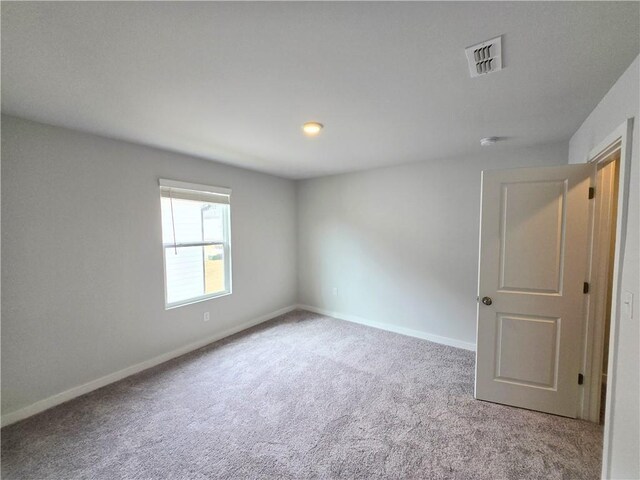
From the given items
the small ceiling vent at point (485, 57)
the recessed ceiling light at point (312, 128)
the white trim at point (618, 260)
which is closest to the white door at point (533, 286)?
the white trim at point (618, 260)

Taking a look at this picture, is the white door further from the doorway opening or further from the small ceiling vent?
the small ceiling vent

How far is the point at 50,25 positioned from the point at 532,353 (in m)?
3.67

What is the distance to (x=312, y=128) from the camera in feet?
7.52

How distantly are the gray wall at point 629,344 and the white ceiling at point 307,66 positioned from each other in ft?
0.65

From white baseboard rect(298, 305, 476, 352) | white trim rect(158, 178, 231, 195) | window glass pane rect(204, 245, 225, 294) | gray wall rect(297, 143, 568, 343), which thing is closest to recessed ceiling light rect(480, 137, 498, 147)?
gray wall rect(297, 143, 568, 343)

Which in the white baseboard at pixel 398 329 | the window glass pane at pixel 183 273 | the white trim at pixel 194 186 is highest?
the white trim at pixel 194 186

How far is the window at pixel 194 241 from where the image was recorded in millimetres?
3100

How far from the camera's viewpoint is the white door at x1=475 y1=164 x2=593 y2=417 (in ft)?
6.73

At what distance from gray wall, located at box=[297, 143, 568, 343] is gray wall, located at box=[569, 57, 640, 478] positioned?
62.9 inches

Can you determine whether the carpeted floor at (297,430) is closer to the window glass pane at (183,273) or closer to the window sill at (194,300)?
the window sill at (194,300)

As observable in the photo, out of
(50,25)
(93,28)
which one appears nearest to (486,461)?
(93,28)

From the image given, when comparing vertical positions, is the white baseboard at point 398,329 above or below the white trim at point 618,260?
below

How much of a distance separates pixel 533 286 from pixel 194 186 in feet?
12.0

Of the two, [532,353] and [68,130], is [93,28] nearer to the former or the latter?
[68,130]
